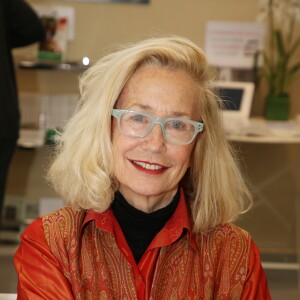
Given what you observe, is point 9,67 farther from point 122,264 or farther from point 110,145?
point 122,264

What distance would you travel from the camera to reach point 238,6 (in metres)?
4.57

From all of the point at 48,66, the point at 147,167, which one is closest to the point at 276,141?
the point at 48,66

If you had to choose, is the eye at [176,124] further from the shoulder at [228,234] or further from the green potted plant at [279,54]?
the green potted plant at [279,54]

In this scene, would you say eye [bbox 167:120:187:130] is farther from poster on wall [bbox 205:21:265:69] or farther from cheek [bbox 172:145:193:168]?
poster on wall [bbox 205:21:265:69]

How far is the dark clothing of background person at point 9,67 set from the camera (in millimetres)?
3410

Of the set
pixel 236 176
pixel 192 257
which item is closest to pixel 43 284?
pixel 192 257

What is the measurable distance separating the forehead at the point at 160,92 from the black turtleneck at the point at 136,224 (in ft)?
0.81

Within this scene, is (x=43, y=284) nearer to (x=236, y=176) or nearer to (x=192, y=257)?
(x=192, y=257)

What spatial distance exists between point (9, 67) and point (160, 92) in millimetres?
1928

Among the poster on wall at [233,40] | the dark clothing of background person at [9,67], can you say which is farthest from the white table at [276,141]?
the dark clothing of background person at [9,67]

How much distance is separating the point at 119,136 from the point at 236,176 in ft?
1.06

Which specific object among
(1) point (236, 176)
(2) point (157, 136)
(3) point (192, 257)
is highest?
(2) point (157, 136)

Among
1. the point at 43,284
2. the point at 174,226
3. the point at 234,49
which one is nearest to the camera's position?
the point at 43,284

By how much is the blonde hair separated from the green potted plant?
2598 millimetres
